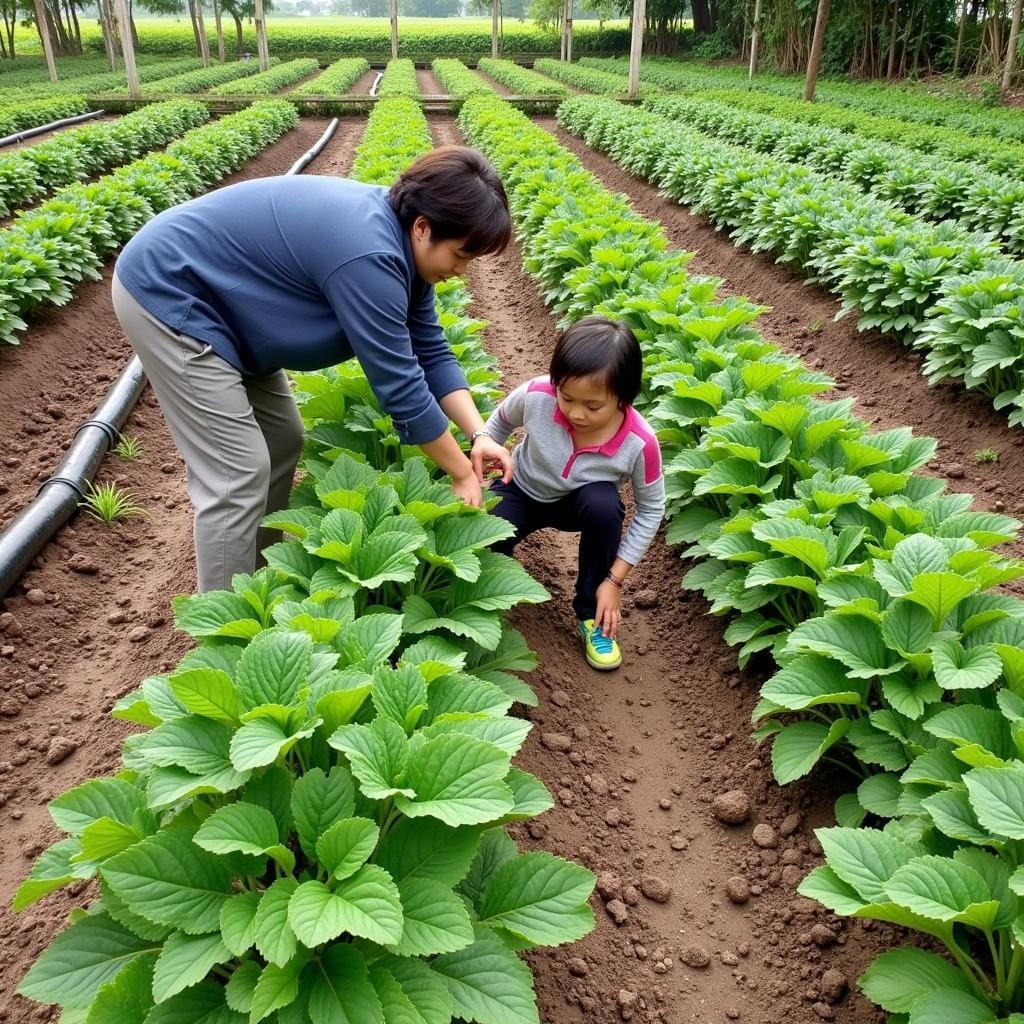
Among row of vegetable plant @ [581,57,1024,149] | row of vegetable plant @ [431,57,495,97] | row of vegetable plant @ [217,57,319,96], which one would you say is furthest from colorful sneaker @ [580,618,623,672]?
row of vegetable plant @ [217,57,319,96]

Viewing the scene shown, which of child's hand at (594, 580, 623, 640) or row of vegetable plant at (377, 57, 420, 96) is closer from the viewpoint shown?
child's hand at (594, 580, 623, 640)

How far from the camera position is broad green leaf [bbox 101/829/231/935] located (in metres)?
1.68

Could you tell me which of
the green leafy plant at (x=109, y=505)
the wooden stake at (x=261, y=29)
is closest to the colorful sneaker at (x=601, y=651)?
the green leafy plant at (x=109, y=505)

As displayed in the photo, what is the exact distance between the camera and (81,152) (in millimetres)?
13148

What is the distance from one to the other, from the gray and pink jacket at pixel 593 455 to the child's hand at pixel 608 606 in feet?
0.45

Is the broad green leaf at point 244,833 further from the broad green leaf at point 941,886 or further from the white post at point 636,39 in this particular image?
the white post at point 636,39

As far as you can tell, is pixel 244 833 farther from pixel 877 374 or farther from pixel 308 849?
pixel 877 374

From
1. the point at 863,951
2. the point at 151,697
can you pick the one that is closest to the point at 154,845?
the point at 151,697

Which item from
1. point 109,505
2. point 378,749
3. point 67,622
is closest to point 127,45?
point 109,505

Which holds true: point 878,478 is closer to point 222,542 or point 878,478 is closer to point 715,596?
point 715,596

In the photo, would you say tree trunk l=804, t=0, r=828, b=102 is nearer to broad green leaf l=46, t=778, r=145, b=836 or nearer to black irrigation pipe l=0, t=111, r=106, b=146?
black irrigation pipe l=0, t=111, r=106, b=146

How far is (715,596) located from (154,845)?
Result: 7.49ft

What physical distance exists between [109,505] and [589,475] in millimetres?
2829

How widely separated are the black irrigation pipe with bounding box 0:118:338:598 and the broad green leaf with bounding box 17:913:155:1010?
2.55 metres
